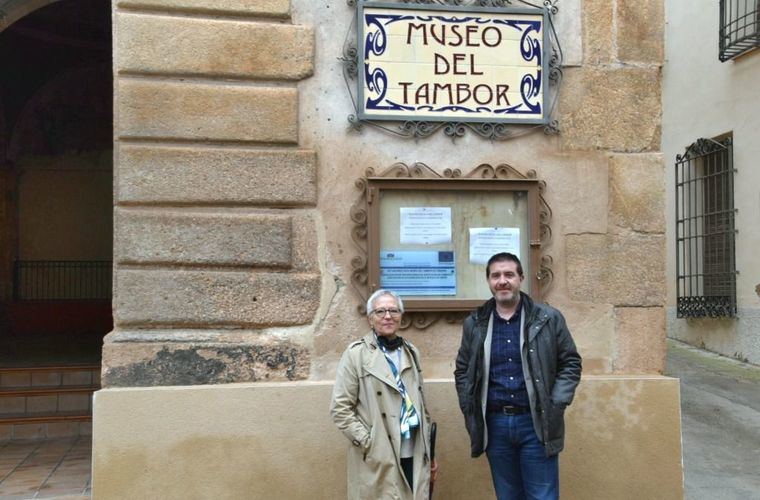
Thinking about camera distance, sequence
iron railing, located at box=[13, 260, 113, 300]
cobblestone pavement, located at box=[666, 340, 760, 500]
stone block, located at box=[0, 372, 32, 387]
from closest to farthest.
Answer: cobblestone pavement, located at box=[666, 340, 760, 500] → stone block, located at box=[0, 372, 32, 387] → iron railing, located at box=[13, 260, 113, 300]

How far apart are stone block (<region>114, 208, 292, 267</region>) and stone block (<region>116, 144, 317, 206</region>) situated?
99 mm

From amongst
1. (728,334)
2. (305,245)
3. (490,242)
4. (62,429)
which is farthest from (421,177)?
(728,334)

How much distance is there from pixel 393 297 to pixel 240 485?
174cm

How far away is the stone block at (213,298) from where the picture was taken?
189 inches

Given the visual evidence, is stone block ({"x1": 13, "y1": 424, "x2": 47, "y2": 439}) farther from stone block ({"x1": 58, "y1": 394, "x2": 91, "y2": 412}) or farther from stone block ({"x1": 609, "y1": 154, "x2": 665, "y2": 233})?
stone block ({"x1": 609, "y1": 154, "x2": 665, "y2": 233})

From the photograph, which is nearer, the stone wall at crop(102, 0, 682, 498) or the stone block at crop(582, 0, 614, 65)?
the stone wall at crop(102, 0, 682, 498)

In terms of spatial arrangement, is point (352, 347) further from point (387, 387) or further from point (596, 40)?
point (596, 40)

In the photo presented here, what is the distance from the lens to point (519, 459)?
407 centimetres

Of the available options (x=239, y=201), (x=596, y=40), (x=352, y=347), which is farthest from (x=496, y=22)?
(x=352, y=347)

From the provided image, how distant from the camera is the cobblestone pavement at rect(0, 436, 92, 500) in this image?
531 cm

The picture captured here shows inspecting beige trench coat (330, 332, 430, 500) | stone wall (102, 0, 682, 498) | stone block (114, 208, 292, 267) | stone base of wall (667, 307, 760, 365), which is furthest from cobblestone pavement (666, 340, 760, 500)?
stone block (114, 208, 292, 267)

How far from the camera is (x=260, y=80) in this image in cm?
499

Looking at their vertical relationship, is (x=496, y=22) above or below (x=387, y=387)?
above

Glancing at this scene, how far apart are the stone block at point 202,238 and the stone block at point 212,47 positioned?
A: 90 cm
